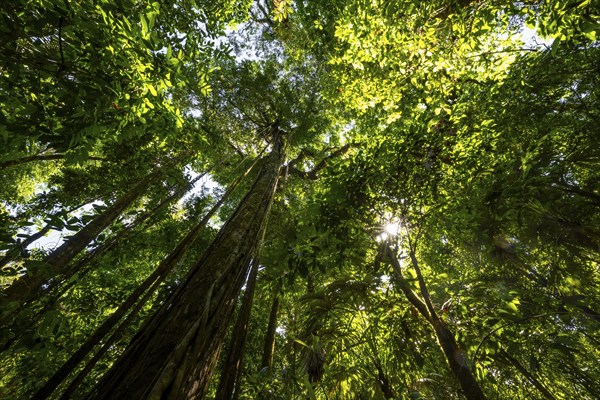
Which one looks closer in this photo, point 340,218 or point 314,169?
point 340,218

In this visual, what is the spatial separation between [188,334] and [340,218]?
8.77 ft

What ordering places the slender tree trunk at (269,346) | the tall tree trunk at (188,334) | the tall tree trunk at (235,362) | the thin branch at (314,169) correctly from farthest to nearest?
the thin branch at (314,169) → the slender tree trunk at (269,346) → the tall tree trunk at (235,362) → the tall tree trunk at (188,334)

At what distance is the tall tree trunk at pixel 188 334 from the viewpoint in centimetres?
108

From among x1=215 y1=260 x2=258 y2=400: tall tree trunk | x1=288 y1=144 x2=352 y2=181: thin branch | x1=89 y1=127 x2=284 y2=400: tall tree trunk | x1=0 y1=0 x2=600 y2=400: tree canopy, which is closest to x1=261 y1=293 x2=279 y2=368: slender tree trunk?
x1=0 y1=0 x2=600 y2=400: tree canopy

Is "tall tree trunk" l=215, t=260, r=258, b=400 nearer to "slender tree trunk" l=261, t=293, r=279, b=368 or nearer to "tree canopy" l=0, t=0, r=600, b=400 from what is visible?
"tree canopy" l=0, t=0, r=600, b=400

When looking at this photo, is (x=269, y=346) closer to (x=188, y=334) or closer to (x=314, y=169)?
(x=188, y=334)

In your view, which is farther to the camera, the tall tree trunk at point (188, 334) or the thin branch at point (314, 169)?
the thin branch at point (314, 169)

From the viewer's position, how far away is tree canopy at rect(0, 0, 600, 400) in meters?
1.82

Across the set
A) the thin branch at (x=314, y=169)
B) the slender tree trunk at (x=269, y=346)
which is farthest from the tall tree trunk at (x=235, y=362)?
the thin branch at (x=314, y=169)

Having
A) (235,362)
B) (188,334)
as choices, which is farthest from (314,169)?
(188,334)

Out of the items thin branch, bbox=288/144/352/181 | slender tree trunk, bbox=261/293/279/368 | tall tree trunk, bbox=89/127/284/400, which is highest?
thin branch, bbox=288/144/352/181

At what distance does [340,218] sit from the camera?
143 inches

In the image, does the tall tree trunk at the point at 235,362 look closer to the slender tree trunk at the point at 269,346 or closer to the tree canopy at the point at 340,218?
the tree canopy at the point at 340,218

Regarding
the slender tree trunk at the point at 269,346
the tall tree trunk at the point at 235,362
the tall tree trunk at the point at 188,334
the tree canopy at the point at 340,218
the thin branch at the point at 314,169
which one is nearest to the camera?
the tall tree trunk at the point at 188,334
